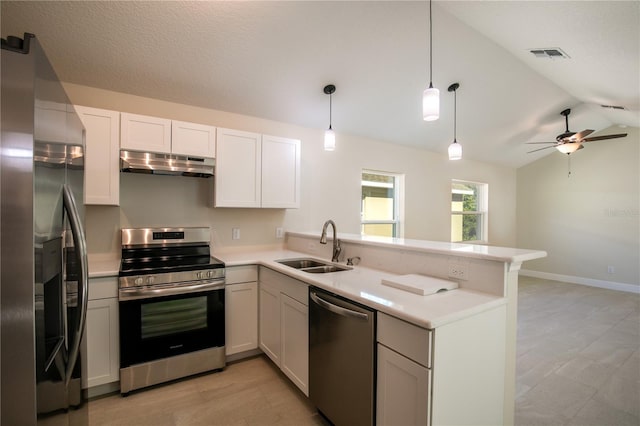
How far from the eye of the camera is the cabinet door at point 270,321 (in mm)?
2469

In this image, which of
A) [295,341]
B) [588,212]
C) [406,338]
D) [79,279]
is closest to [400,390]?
[406,338]

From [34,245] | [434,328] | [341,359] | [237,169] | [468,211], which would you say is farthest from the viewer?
[468,211]

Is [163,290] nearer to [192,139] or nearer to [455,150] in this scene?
[192,139]

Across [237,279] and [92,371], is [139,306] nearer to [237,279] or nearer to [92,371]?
[92,371]

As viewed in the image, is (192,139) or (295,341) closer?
(295,341)

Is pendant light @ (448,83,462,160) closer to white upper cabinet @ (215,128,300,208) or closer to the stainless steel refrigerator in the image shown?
white upper cabinet @ (215,128,300,208)

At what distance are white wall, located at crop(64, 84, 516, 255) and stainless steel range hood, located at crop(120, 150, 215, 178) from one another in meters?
0.37

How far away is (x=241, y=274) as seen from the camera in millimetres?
2734

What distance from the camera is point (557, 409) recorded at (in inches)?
83.7

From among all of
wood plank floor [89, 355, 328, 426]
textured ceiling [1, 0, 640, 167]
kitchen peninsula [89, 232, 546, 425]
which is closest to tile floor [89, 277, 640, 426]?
wood plank floor [89, 355, 328, 426]

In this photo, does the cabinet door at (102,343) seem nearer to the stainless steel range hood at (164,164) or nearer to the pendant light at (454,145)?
the stainless steel range hood at (164,164)

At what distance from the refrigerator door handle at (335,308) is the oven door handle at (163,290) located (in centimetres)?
99

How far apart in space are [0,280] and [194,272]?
5.65 feet

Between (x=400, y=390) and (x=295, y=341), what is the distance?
101 cm
